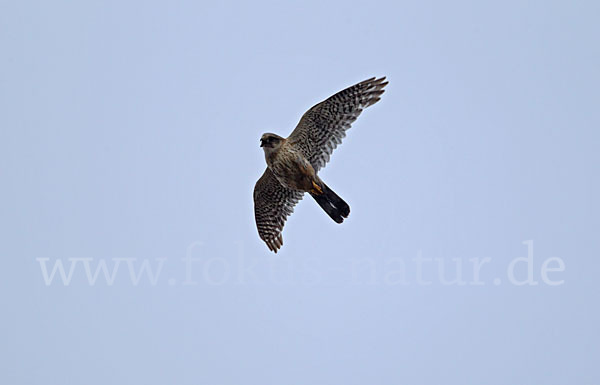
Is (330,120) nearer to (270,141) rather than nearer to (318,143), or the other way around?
(318,143)

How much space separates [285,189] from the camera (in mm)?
16641

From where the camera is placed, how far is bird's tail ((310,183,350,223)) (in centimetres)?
1548

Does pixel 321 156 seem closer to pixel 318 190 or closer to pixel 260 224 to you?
pixel 318 190

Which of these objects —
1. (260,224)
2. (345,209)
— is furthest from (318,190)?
(260,224)

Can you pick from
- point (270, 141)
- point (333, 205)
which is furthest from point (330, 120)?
point (333, 205)

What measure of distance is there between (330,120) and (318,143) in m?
0.47

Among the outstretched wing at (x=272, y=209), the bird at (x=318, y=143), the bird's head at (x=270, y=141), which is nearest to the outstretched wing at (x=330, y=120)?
the bird at (x=318, y=143)

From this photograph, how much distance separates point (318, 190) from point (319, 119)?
1192 millimetres

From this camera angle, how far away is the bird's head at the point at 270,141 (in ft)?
Result: 49.9

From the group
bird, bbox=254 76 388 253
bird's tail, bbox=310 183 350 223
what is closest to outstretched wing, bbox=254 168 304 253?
bird, bbox=254 76 388 253

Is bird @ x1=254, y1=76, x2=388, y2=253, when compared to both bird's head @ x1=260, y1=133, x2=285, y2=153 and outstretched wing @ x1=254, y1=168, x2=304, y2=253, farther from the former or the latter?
outstretched wing @ x1=254, y1=168, x2=304, y2=253

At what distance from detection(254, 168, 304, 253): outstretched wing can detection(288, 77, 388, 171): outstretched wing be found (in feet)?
4.11

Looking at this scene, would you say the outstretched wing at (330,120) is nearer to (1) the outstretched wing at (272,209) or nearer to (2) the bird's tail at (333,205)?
(2) the bird's tail at (333,205)

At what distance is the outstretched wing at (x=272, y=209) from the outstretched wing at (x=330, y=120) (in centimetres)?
125
